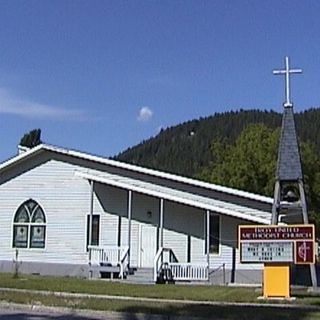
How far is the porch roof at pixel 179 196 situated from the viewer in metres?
29.1

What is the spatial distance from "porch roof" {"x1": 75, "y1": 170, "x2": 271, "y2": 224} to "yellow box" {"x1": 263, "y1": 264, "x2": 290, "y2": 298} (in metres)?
7.25

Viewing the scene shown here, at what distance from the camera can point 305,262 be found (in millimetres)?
21156

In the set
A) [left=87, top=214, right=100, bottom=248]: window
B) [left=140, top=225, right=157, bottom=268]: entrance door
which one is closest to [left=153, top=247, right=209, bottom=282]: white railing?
[left=140, top=225, right=157, bottom=268]: entrance door

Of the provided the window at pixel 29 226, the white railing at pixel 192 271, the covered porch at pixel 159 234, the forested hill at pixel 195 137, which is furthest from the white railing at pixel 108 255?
the forested hill at pixel 195 137

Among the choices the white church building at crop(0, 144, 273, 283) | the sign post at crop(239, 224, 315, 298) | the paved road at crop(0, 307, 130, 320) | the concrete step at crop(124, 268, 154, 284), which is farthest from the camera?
the white church building at crop(0, 144, 273, 283)

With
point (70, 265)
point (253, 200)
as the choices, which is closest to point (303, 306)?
point (253, 200)

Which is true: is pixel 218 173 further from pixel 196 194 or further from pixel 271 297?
pixel 271 297

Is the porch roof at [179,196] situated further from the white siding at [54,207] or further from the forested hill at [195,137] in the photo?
the forested hill at [195,137]

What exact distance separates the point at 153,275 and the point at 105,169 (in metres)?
5.48

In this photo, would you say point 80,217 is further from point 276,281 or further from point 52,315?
point 52,315

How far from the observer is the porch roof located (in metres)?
29.1

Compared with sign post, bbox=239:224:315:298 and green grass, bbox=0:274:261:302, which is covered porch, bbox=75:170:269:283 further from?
sign post, bbox=239:224:315:298

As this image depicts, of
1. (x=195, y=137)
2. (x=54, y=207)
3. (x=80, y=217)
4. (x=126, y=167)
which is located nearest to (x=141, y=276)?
(x=80, y=217)

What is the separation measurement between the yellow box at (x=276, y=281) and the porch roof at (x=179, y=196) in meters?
7.25
